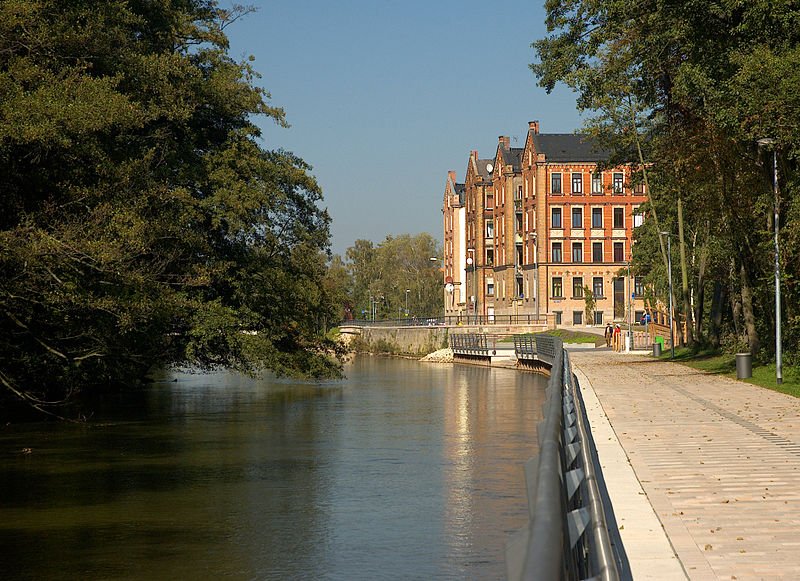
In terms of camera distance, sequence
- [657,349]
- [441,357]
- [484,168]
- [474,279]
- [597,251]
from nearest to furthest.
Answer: [657,349] < [441,357] < [597,251] < [474,279] < [484,168]

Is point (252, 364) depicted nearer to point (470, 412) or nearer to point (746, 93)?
point (470, 412)

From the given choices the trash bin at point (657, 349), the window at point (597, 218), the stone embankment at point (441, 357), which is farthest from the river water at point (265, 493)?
the window at point (597, 218)

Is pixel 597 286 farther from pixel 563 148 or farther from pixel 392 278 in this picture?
pixel 392 278

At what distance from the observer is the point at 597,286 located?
110875mm

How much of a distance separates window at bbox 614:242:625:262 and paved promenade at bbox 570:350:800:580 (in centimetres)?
8387

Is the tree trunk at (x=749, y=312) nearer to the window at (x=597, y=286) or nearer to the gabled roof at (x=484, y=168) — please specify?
the window at (x=597, y=286)

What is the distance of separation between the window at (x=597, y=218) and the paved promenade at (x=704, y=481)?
273 ft

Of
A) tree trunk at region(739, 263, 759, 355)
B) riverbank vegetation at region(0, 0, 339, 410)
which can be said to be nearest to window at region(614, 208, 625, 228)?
riverbank vegetation at region(0, 0, 339, 410)

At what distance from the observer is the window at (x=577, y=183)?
357 ft

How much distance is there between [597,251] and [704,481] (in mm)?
98253

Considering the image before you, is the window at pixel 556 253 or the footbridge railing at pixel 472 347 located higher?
the window at pixel 556 253

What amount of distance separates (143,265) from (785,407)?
1766 cm

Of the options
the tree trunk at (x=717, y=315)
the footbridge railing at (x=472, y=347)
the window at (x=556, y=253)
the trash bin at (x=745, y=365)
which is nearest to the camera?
the trash bin at (x=745, y=365)

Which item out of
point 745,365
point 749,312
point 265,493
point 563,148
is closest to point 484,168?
point 563,148
